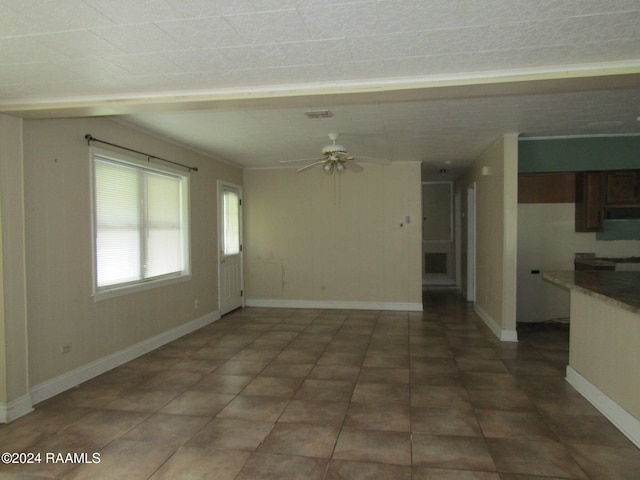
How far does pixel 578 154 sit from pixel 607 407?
3.33 metres

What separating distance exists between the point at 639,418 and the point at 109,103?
420cm

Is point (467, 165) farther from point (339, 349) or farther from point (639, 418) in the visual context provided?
point (639, 418)

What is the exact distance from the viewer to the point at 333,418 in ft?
10.3

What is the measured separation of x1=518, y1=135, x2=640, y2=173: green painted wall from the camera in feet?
17.0

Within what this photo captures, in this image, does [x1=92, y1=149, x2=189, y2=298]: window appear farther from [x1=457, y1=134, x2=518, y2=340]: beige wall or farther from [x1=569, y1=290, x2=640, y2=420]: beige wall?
[x1=569, y1=290, x2=640, y2=420]: beige wall

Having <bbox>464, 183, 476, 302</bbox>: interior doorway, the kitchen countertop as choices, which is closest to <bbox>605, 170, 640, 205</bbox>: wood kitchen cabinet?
the kitchen countertop

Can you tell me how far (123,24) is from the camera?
6.72 ft

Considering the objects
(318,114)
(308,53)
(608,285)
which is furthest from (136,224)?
(608,285)

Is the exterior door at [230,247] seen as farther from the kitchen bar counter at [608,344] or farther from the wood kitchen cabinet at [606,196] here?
the wood kitchen cabinet at [606,196]

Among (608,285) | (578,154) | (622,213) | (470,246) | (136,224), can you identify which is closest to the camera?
(608,285)

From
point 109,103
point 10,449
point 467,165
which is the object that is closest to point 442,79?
point 109,103

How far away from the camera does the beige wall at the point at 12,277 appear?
3.13 meters

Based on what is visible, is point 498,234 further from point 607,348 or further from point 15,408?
point 15,408

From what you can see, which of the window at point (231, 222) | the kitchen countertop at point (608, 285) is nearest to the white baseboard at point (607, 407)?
the kitchen countertop at point (608, 285)
